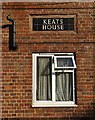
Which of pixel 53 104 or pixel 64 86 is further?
pixel 64 86

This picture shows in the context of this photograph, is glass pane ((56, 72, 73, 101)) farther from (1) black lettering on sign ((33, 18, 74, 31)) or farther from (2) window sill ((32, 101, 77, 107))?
(1) black lettering on sign ((33, 18, 74, 31))

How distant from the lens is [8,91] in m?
7.63

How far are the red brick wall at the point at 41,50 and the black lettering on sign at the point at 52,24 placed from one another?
0.47 ft

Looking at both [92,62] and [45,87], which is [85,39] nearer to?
[92,62]

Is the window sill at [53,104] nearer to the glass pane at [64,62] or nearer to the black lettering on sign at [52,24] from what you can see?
the glass pane at [64,62]

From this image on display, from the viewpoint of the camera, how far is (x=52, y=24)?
784cm

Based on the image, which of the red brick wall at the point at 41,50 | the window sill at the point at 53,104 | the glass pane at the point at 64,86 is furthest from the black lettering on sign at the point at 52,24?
Answer: the window sill at the point at 53,104

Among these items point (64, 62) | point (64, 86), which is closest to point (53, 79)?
point (64, 86)

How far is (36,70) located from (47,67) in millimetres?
314

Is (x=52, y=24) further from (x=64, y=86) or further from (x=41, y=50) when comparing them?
(x=64, y=86)

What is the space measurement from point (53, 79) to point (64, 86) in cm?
36

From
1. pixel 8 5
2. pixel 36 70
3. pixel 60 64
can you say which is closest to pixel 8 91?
pixel 36 70

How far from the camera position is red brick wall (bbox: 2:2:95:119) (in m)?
7.60

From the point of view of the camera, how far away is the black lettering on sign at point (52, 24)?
783 cm
